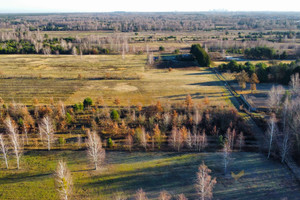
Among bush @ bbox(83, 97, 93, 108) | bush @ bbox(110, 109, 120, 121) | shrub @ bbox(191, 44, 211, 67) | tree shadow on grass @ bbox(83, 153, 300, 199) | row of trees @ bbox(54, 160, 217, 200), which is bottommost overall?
tree shadow on grass @ bbox(83, 153, 300, 199)

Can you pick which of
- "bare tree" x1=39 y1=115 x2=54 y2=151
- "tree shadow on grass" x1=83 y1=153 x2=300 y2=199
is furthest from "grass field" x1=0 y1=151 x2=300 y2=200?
"bare tree" x1=39 y1=115 x2=54 y2=151

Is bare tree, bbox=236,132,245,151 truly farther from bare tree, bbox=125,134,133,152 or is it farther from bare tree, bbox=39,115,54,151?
bare tree, bbox=39,115,54,151

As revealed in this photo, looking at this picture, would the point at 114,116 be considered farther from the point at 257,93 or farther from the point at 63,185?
the point at 257,93

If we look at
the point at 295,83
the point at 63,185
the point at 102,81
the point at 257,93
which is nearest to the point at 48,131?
the point at 63,185

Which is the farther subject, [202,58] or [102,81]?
[202,58]

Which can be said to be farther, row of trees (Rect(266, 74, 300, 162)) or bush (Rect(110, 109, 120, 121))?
bush (Rect(110, 109, 120, 121))

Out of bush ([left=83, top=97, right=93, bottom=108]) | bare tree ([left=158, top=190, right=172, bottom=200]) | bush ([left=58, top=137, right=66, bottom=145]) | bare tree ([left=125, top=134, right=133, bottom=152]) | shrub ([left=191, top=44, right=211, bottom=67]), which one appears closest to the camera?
bare tree ([left=158, top=190, right=172, bottom=200])
